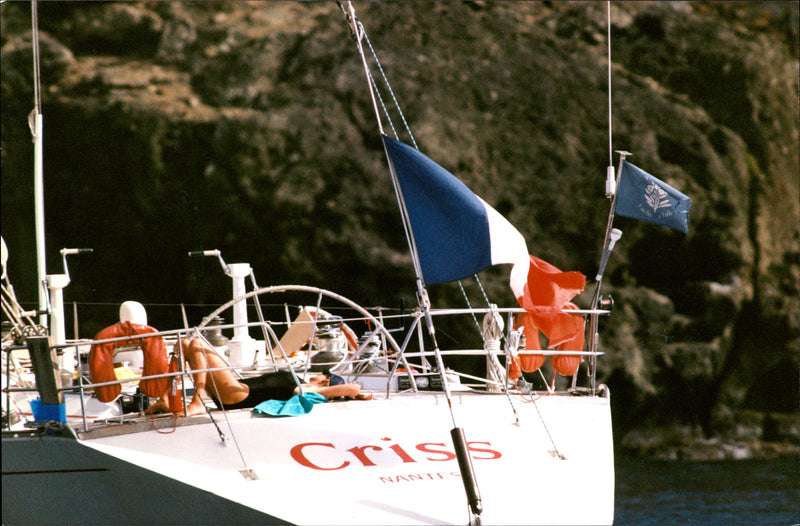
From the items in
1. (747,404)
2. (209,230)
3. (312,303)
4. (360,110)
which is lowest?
(747,404)

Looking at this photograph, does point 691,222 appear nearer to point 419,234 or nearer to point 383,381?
point 383,381

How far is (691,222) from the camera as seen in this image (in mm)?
19219

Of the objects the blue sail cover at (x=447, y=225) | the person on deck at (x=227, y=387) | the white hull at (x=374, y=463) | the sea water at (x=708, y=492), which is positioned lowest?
the sea water at (x=708, y=492)

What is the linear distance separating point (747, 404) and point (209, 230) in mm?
12306

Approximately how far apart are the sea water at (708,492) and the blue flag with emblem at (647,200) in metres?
5.48

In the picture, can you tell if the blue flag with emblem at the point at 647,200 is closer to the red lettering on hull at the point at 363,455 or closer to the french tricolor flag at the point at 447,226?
the french tricolor flag at the point at 447,226

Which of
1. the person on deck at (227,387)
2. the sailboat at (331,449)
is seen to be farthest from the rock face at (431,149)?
the sailboat at (331,449)

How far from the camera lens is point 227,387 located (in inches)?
309

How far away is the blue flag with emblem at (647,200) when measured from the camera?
30.0 ft

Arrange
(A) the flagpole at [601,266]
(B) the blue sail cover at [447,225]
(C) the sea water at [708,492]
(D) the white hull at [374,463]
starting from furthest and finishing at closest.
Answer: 1. (C) the sea water at [708,492]
2. (A) the flagpole at [601,266]
3. (B) the blue sail cover at [447,225]
4. (D) the white hull at [374,463]

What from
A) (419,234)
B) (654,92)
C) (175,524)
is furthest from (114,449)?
(654,92)

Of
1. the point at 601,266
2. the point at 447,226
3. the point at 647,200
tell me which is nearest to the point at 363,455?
the point at 447,226

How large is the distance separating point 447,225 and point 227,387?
2.45 metres

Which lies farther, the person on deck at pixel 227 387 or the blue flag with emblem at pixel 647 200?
the blue flag with emblem at pixel 647 200
